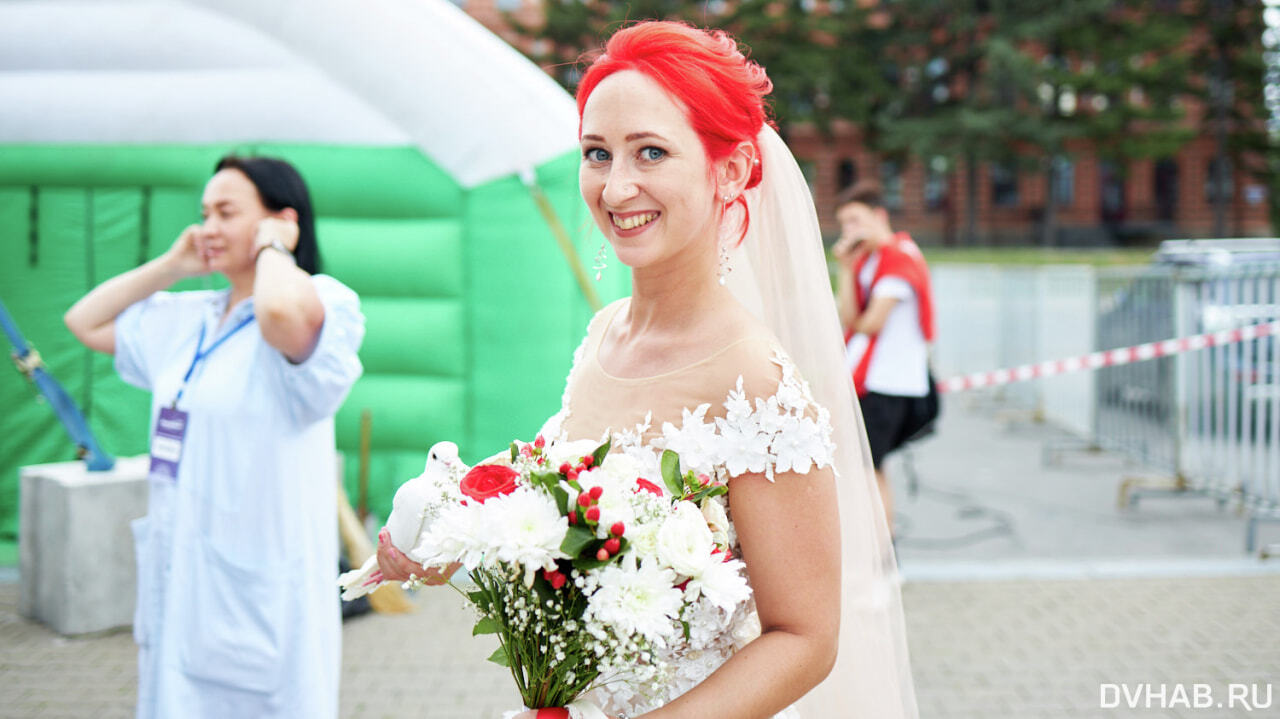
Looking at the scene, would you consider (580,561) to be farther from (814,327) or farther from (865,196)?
(865,196)

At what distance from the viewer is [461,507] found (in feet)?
4.97

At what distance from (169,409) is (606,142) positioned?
6.31ft

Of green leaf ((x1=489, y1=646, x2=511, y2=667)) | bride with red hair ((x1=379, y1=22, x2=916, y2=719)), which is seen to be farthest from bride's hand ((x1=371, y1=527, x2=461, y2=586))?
green leaf ((x1=489, y1=646, x2=511, y2=667))

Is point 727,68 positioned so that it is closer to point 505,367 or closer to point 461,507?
point 461,507

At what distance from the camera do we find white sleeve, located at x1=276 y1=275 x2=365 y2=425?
298 cm

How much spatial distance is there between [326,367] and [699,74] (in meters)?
1.70

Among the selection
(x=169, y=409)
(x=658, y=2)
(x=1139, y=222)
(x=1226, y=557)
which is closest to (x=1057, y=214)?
(x=1139, y=222)

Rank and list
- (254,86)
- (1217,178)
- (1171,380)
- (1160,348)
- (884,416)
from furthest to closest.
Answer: (1217,178) < (1160,348) < (1171,380) < (254,86) < (884,416)

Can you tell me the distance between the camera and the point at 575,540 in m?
1.43

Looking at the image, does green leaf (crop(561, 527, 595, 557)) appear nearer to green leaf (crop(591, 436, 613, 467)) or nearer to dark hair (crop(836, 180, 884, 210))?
green leaf (crop(591, 436, 613, 467))

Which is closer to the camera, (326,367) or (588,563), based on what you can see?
(588,563)

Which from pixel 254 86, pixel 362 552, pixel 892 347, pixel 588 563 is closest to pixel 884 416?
pixel 892 347

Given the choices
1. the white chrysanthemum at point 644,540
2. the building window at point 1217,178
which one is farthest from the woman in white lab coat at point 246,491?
the building window at point 1217,178

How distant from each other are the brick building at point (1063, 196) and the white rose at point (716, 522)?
4290 cm
